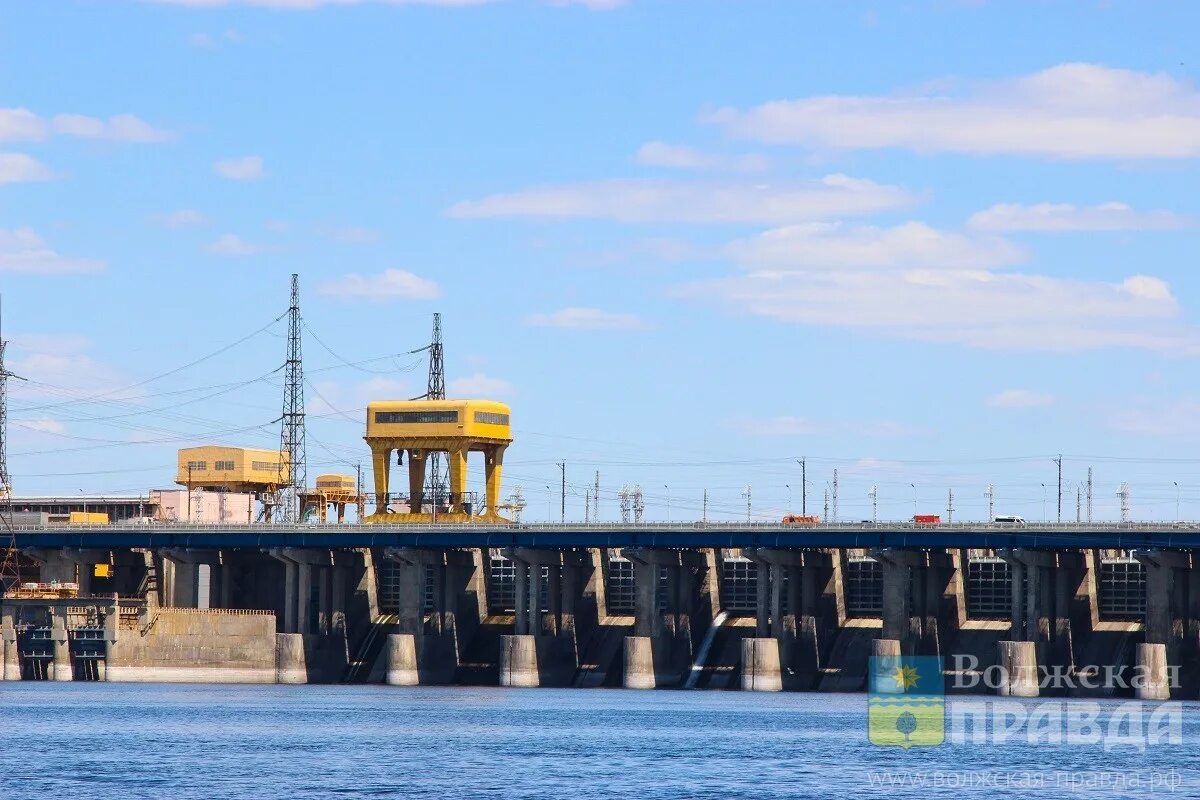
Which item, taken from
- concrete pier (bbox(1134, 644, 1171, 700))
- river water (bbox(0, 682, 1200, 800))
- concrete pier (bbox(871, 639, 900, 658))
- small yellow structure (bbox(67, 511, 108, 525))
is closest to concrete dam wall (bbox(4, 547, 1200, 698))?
concrete pier (bbox(871, 639, 900, 658))

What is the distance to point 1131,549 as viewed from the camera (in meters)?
144

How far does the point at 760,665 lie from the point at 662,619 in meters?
→ 12.0

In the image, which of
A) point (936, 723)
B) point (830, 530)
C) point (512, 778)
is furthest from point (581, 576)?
point (512, 778)

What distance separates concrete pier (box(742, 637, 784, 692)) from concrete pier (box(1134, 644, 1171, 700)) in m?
26.3

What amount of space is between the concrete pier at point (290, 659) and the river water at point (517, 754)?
26121 millimetres

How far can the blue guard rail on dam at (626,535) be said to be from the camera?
146375 millimetres

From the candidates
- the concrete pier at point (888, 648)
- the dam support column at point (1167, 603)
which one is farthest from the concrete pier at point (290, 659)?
the dam support column at point (1167, 603)

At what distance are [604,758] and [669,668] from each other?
66.1 metres

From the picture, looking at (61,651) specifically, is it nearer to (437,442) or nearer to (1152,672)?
(437,442)

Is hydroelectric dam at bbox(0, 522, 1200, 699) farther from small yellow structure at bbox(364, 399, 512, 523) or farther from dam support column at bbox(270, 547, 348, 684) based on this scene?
small yellow structure at bbox(364, 399, 512, 523)

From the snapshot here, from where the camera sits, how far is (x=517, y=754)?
9806 cm

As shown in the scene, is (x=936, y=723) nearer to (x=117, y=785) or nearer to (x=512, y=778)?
(x=512, y=778)

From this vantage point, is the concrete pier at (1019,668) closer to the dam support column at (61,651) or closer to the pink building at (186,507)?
the dam support column at (61,651)

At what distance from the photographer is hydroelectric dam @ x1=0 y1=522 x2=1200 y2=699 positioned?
5856 inches
